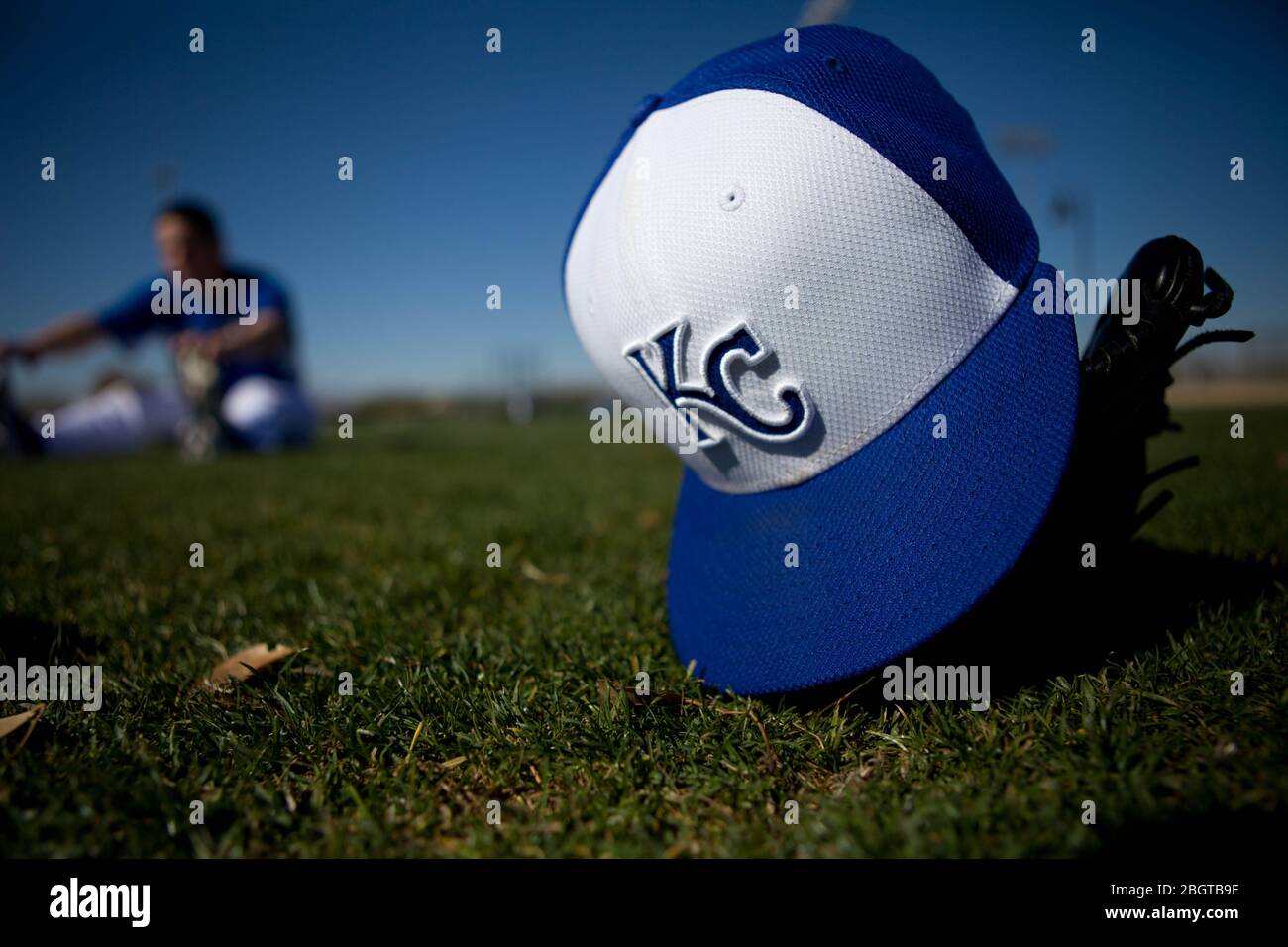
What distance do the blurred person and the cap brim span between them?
729 centimetres

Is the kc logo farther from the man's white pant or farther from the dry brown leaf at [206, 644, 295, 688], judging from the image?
the man's white pant

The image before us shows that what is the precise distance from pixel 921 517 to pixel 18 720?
1795mm

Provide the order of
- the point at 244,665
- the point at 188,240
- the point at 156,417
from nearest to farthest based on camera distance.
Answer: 1. the point at 244,665
2. the point at 188,240
3. the point at 156,417

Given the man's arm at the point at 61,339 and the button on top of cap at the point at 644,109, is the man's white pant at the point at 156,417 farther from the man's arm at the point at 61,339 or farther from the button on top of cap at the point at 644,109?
the button on top of cap at the point at 644,109

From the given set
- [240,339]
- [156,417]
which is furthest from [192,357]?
[156,417]

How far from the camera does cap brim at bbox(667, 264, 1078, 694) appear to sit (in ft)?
3.72

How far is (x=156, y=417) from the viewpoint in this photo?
777cm

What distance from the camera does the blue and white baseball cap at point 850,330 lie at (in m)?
1.16

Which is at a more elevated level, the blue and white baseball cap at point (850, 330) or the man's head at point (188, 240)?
the man's head at point (188, 240)

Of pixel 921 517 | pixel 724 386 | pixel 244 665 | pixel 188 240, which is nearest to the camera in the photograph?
pixel 921 517

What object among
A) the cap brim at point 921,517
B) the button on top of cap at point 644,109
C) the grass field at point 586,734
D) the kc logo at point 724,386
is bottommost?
the grass field at point 586,734

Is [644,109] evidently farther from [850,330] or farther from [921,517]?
[921,517]

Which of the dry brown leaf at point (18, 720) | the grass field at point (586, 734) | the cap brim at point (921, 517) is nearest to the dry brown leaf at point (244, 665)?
the grass field at point (586, 734)
